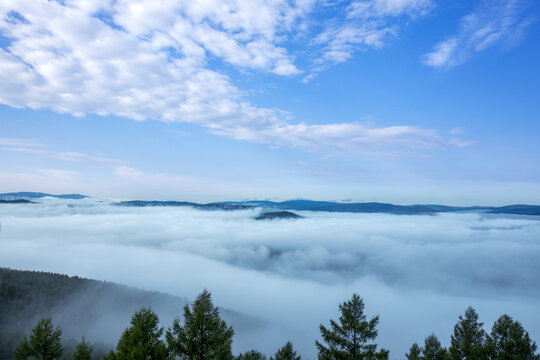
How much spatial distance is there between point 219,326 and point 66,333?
8416 inches

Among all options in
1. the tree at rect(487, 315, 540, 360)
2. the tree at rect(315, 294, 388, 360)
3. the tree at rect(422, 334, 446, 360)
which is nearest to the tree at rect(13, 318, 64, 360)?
the tree at rect(315, 294, 388, 360)

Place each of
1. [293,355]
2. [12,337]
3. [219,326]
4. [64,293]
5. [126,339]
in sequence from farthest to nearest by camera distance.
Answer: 1. [64,293]
2. [12,337]
3. [293,355]
4. [219,326]
5. [126,339]

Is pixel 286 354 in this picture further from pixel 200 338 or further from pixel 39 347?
pixel 39 347

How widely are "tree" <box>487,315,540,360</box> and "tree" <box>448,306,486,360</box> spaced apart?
3.35 ft

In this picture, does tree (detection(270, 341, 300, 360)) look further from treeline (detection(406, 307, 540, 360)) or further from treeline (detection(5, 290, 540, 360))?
treeline (detection(406, 307, 540, 360))

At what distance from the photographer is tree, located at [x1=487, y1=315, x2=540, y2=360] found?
26.3 metres

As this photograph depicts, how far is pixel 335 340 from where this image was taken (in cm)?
1975

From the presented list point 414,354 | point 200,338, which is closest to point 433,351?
point 414,354

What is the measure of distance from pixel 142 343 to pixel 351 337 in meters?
13.4

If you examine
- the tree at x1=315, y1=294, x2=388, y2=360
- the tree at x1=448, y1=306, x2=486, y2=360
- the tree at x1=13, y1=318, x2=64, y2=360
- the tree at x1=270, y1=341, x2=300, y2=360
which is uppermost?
the tree at x1=315, y1=294, x2=388, y2=360

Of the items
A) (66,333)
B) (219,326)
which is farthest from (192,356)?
(66,333)

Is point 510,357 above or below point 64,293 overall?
above

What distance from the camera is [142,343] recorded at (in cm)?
1652

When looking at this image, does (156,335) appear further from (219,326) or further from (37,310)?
(37,310)
